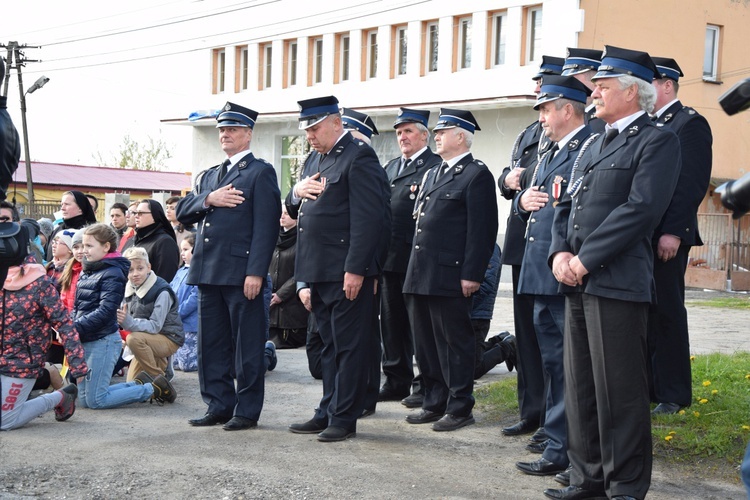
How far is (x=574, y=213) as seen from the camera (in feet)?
18.7

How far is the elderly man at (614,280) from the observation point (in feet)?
17.6

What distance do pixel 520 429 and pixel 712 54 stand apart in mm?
29322

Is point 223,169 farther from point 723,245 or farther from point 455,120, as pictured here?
point 723,245

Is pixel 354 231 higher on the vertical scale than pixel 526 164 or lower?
lower

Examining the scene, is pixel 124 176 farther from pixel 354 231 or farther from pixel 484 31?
pixel 354 231

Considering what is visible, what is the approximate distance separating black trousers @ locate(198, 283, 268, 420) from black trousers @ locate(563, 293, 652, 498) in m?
2.77

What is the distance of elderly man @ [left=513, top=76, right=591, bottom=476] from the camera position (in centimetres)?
637

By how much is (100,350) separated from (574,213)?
14.7 feet

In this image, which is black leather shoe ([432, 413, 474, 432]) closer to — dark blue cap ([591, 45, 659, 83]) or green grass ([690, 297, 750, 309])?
dark blue cap ([591, 45, 659, 83])

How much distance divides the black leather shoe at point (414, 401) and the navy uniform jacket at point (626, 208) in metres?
3.29

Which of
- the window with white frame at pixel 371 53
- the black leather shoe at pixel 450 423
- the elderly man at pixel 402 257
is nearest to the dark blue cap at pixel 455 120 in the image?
the elderly man at pixel 402 257

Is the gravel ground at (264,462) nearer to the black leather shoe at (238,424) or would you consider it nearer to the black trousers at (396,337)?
the black leather shoe at (238,424)

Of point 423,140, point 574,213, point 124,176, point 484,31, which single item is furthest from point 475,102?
point 124,176

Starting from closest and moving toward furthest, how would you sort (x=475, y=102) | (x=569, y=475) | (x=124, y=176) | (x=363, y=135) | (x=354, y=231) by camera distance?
1. (x=569, y=475)
2. (x=354, y=231)
3. (x=363, y=135)
4. (x=475, y=102)
5. (x=124, y=176)
